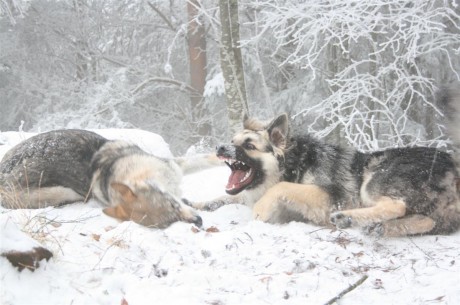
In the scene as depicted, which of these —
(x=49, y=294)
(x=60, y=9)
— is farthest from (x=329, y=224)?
(x=60, y=9)

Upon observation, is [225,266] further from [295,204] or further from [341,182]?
[341,182]

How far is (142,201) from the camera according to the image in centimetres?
430

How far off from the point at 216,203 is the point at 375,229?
221cm

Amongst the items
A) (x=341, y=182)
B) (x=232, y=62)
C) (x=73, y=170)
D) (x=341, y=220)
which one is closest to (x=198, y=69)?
(x=232, y=62)

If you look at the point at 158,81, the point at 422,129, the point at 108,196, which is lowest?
the point at 422,129

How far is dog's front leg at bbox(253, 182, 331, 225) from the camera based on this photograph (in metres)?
4.90

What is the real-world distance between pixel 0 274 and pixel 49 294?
0.99ft

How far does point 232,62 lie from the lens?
964 cm

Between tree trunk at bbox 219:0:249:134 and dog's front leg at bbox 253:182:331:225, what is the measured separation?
453 centimetres

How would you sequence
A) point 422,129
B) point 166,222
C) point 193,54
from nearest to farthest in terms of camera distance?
point 166,222, point 422,129, point 193,54

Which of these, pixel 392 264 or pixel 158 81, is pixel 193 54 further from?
pixel 392 264

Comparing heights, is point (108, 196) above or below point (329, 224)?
above

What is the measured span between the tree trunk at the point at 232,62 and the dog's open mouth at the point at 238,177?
13.2 ft

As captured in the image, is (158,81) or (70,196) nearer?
(70,196)
